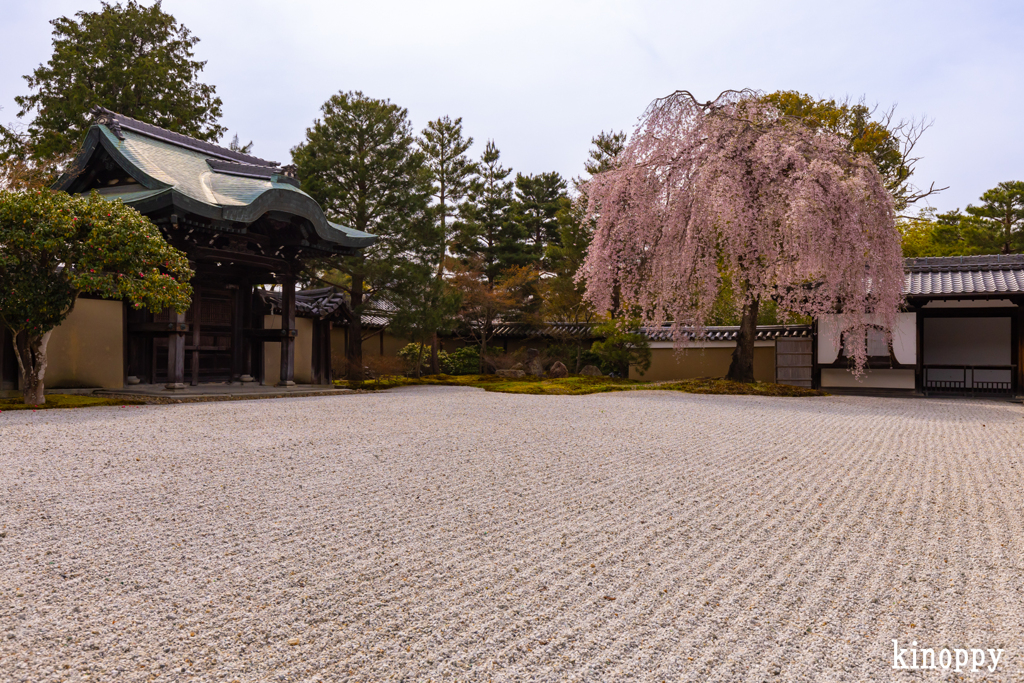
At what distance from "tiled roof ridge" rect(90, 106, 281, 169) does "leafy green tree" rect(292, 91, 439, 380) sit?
5.92 feet

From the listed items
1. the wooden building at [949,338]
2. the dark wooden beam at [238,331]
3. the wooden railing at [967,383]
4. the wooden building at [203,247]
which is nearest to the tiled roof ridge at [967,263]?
the wooden building at [949,338]

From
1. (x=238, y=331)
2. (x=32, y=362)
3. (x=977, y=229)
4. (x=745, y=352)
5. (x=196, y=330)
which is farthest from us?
(x=977, y=229)

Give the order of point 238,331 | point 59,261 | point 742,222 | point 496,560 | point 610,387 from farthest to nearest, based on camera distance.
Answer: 1. point 610,387
2. point 238,331
3. point 742,222
4. point 59,261
5. point 496,560

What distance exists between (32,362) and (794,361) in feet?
53.6

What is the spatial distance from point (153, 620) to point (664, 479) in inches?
133

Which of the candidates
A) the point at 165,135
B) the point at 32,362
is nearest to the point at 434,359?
the point at 165,135

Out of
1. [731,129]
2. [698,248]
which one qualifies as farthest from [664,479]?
[731,129]

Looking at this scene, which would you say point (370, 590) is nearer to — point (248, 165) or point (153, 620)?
point (153, 620)

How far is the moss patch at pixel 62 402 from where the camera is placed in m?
8.44

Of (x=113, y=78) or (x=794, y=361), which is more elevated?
(x=113, y=78)

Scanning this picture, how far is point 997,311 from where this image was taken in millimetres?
14156

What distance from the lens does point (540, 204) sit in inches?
1059

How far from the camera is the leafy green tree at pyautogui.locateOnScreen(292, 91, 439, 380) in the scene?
16.4 meters

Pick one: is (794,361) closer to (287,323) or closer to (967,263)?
(967,263)
